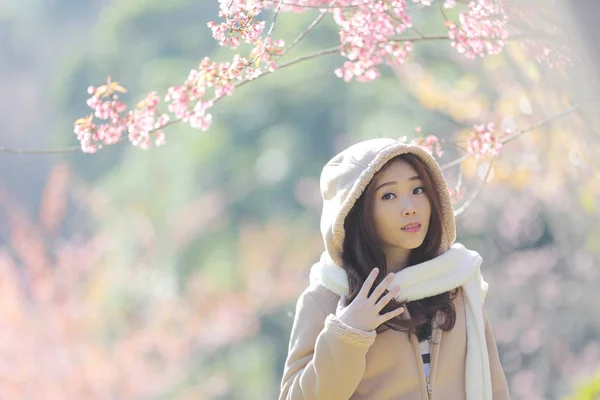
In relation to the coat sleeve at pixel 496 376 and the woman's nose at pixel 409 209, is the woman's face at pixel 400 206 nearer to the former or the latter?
the woman's nose at pixel 409 209

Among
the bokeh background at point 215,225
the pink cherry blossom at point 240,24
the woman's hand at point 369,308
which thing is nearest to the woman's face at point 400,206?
the woman's hand at point 369,308

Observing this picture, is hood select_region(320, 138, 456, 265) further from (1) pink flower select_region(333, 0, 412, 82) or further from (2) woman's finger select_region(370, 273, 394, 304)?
(1) pink flower select_region(333, 0, 412, 82)

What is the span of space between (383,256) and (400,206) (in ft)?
0.32

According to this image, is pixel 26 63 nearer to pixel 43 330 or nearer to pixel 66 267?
pixel 66 267

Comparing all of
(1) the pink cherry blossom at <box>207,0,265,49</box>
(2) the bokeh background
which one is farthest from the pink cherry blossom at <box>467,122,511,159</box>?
(2) the bokeh background

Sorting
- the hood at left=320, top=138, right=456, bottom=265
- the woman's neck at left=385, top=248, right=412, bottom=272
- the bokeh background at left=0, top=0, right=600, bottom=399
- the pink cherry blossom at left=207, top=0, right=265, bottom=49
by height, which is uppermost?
the bokeh background at left=0, top=0, right=600, bottom=399

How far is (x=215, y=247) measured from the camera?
10500 mm

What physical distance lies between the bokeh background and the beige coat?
4999 millimetres

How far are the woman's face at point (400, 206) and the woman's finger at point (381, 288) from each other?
10 centimetres

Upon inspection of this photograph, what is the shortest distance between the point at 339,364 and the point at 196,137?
32.2 feet

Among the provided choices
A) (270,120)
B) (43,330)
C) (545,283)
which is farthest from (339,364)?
(270,120)

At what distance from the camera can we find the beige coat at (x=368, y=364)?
5.12ft

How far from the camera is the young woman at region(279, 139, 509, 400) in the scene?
5.32 feet

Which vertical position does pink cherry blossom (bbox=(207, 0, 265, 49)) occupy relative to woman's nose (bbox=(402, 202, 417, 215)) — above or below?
above
